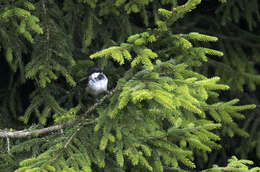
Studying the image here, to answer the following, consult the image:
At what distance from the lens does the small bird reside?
3631mm

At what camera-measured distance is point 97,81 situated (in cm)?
363

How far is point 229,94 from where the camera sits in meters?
4.70

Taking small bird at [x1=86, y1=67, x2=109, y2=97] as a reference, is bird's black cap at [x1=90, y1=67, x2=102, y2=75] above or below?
above

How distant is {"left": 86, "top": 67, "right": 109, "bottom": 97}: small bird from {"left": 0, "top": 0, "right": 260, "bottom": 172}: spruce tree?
0.09 metres

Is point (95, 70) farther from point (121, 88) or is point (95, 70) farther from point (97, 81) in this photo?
point (121, 88)

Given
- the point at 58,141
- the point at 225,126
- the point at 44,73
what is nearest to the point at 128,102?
the point at 58,141

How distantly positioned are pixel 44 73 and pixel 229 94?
8.88ft

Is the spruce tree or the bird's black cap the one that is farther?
the bird's black cap

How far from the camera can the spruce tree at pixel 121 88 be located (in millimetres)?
2029

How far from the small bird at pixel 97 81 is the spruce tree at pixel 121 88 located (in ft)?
0.28

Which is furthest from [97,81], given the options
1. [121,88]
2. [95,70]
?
[121,88]

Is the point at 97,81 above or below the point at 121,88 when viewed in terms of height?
below

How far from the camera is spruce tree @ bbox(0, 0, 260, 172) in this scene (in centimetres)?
203

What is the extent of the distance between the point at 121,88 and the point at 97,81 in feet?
4.96
